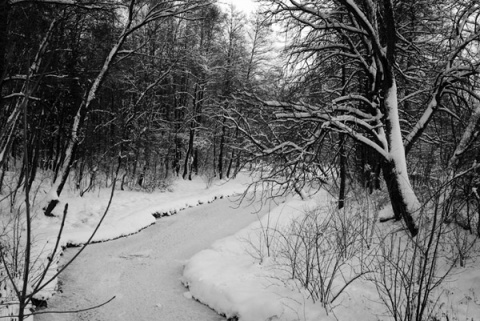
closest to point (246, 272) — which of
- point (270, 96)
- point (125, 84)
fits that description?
point (270, 96)

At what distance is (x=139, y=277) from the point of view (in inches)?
254

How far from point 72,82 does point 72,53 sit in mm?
1166

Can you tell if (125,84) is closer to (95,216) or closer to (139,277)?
(95,216)

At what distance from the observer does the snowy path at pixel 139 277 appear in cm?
515

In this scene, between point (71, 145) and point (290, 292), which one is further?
point (71, 145)

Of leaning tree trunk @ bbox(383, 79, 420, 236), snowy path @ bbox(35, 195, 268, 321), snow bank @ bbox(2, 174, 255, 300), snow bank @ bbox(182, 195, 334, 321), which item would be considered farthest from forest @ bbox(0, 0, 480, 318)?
snowy path @ bbox(35, 195, 268, 321)

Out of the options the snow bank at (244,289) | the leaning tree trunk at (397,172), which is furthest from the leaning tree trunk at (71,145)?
the leaning tree trunk at (397,172)

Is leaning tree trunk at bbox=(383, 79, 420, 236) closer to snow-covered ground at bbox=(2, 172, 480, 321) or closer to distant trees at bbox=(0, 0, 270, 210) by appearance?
snow-covered ground at bbox=(2, 172, 480, 321)

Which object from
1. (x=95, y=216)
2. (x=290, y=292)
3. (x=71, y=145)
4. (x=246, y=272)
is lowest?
(x=95, y=216)

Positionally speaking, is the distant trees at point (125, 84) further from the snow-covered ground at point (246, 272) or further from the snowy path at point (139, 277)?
the snowy path at point (139, 277)

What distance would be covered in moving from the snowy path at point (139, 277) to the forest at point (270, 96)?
2.49 m

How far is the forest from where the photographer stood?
5.00m

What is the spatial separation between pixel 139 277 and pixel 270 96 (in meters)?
5.94

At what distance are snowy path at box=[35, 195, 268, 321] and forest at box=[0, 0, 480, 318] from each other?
2486mm
